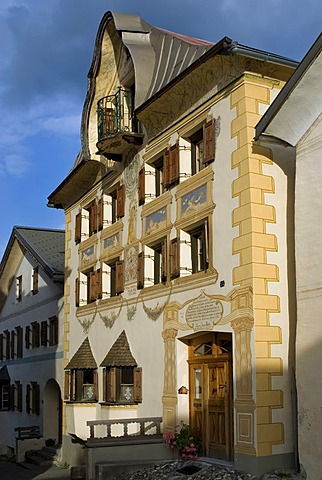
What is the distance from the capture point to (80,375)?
72.4ft

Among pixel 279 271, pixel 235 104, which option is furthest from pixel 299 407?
pixel 235 104

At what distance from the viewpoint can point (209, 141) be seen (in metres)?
16.2

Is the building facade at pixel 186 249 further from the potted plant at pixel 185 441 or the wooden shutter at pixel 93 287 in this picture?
the potted plant at pixel 185 441

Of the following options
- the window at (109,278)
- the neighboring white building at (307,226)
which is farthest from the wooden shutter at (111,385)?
the neighboring white building at (307,226)

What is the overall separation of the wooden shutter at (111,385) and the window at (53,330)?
8.09 m

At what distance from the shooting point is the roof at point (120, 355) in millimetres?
19094

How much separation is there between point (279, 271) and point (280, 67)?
4.35 m

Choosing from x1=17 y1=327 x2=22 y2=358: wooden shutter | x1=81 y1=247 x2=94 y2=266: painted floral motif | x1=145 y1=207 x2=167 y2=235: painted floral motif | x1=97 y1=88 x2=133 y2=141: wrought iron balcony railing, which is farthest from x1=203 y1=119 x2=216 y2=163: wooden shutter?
x1=17 y1=327 x2=22 y2=358: wooden shutter

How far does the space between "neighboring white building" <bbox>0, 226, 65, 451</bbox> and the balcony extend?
361 inches

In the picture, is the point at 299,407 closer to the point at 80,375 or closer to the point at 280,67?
the point at 280,67

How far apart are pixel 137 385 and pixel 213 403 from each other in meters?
3.14

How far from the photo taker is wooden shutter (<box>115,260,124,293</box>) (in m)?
20.2

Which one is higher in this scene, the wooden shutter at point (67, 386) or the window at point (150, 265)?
the window at point (150, 265)

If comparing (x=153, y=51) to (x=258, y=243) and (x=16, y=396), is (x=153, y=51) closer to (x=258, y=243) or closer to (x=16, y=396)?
(x=258, y=243)
